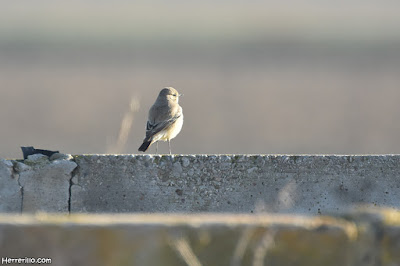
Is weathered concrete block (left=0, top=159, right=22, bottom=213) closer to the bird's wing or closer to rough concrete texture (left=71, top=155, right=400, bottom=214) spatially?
rough concrete texture (left=71, top=155, right=400, bottom=214)

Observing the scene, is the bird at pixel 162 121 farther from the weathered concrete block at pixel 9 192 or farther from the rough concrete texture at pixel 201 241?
the rough concrete texture at pixel 201 241

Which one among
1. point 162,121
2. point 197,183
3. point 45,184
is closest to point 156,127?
point 162,121

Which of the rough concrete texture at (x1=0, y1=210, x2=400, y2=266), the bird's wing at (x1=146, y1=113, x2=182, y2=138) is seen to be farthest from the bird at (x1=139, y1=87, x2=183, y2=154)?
the rough concrete texture at (x1=0, y1=210, x2=400, y2=266)

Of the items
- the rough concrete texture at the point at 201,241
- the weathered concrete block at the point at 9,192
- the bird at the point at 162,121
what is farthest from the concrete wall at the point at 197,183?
the bird at the point at 162,121

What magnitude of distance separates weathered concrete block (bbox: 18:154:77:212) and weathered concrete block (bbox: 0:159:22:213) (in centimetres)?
4

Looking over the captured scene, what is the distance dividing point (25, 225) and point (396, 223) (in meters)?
1.53

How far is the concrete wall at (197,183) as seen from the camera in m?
5.84

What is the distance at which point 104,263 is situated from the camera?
11.3ft

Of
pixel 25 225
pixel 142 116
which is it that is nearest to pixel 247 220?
pixel 25 225

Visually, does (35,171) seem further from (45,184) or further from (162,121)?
(162,121)

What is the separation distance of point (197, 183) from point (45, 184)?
105 cm

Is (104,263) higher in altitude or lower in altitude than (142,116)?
lower

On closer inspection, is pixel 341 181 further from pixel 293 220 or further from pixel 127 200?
pixel 293 220

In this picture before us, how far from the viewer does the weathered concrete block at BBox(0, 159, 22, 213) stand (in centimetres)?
577
